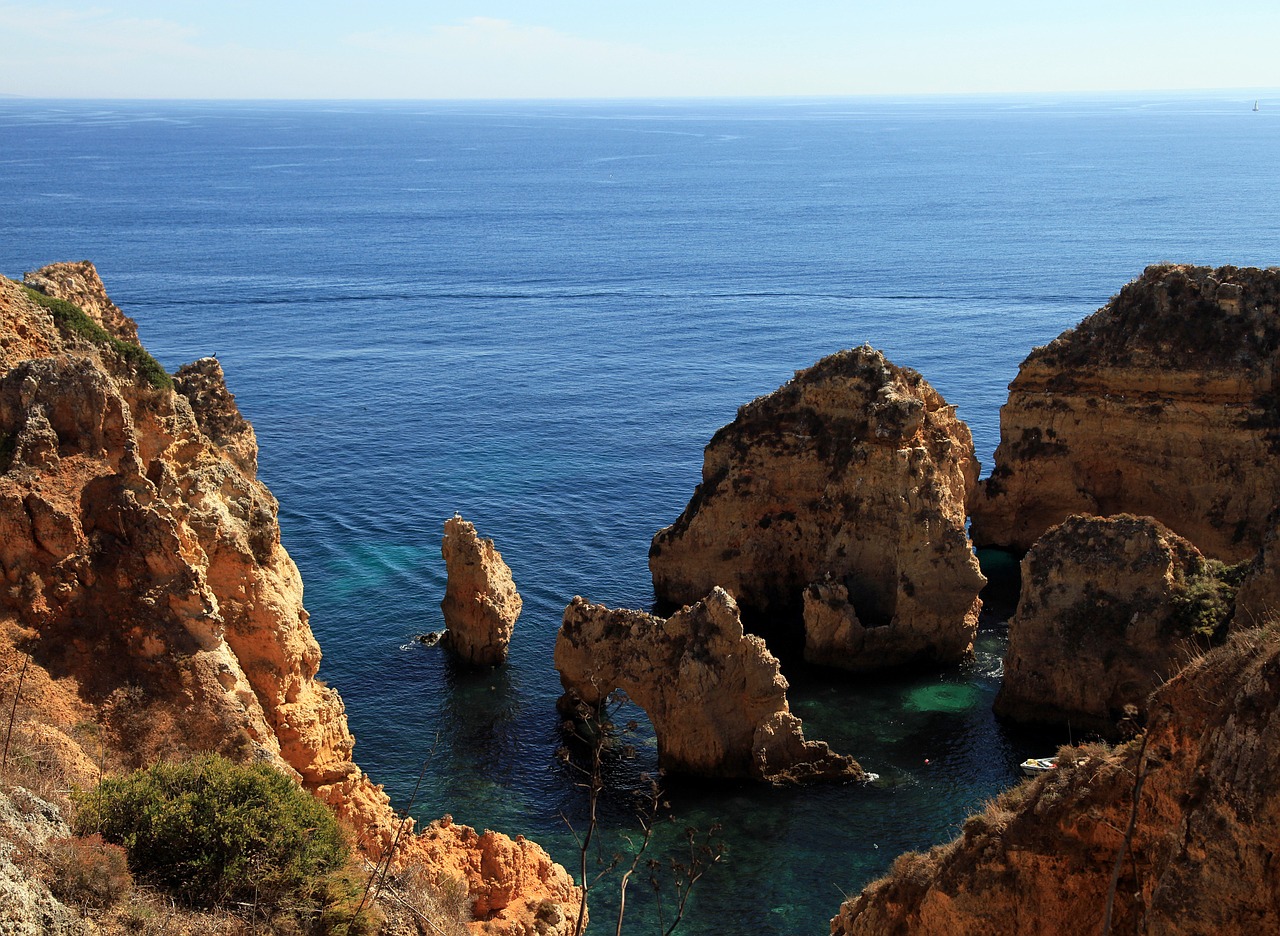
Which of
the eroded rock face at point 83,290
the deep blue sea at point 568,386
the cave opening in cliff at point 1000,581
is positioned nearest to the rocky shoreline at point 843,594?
the eroded rock face at point 83,290

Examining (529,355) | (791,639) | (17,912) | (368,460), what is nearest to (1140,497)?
(791,639)

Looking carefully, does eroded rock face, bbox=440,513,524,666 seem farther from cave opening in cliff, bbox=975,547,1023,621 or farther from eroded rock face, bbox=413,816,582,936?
cave opening in cliff, bbox=975,547,1023,621

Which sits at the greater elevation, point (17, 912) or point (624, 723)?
point (17, 912)

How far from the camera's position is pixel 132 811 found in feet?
68.1

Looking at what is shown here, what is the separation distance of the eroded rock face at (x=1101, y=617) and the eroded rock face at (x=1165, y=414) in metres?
11.9

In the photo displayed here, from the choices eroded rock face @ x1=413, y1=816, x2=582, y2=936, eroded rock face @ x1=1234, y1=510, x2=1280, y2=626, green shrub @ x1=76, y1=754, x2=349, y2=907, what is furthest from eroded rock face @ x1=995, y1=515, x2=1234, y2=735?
green shrub @ x1=76, y1=754, x2=349, y2=907

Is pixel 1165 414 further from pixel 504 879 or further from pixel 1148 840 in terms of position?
pixel 1148 840

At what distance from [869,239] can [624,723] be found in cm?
13026

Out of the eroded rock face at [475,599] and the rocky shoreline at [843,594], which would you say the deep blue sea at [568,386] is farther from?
the rocky shoreline at [843,594]

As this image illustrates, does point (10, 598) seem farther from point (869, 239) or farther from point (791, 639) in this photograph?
point (869, 239)

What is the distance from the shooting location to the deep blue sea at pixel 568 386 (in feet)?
130

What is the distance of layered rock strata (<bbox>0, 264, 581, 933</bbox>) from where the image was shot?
24.4 meters

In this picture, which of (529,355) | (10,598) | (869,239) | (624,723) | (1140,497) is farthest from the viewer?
(869,239)

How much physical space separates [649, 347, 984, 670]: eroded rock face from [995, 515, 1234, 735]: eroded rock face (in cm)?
461
